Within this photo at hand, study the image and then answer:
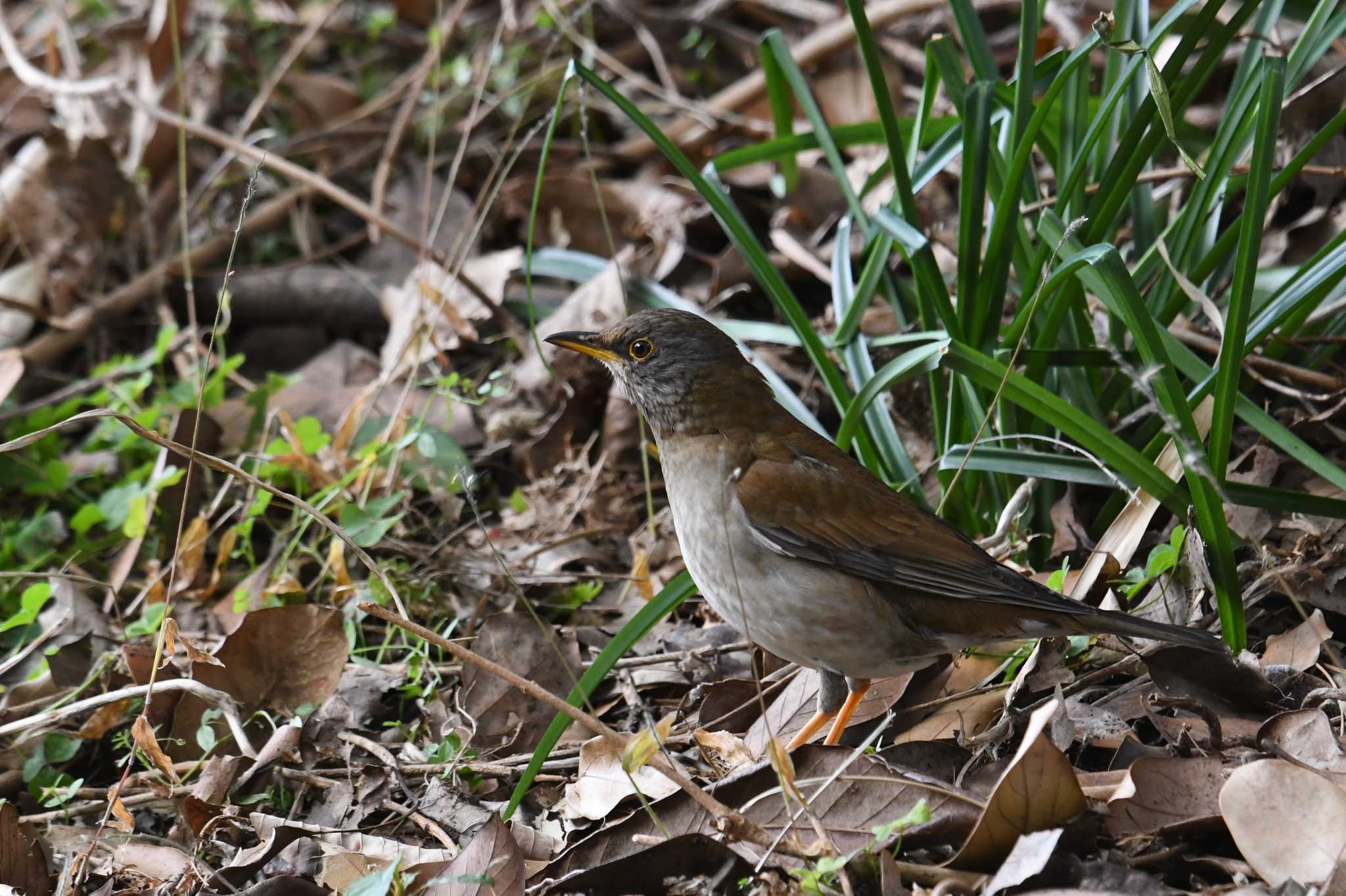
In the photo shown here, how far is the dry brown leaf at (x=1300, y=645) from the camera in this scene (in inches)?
141

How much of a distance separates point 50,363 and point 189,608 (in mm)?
2088

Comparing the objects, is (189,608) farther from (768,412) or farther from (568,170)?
(568,170)

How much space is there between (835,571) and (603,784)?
905mm

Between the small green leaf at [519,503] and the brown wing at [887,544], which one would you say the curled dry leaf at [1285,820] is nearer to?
the brown wing at [887,544]

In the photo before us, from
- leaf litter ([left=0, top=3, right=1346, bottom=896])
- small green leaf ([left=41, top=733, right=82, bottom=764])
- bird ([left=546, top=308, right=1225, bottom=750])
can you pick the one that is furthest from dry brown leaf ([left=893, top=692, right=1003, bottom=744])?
small green leaf ([left=41, top=733, right=82, bottom=764])

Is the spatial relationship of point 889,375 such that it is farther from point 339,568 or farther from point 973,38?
point 339,568

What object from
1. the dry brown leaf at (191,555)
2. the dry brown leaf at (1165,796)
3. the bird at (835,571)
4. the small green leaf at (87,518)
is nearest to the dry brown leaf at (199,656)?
the dry brown leaf at (191,555)

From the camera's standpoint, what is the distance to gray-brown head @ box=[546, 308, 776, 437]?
412 centimetres

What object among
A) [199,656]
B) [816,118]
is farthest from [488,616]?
[816,118]

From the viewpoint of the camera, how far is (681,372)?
4152 millimetres

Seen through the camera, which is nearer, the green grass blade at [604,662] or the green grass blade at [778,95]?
the green grass blade at [604,662]

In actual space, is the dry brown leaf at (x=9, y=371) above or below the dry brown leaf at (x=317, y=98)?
below

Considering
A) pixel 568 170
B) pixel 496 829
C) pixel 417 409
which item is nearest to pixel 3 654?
pixel 417 409

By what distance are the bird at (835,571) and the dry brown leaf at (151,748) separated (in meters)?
1.62
